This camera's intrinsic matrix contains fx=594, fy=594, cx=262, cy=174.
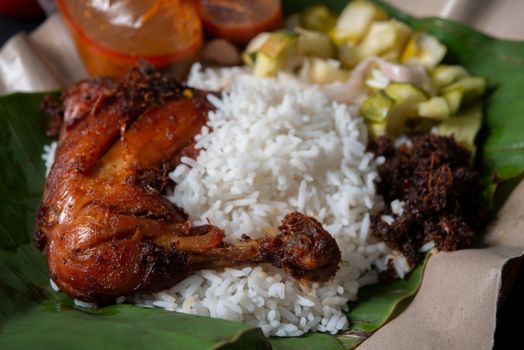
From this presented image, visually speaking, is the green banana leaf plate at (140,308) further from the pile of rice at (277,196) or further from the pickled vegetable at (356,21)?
the pickled vegetable at (356,21)

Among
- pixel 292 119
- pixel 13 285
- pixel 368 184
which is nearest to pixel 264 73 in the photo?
pixel 292 119

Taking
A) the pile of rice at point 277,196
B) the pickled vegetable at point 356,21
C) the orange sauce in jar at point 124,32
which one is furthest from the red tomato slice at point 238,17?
the pile of rice at point 277,196

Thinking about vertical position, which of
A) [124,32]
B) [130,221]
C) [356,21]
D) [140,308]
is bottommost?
[140,308]

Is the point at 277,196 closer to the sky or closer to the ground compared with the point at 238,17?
closer to the ground

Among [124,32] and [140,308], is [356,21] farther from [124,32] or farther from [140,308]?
[140,308]

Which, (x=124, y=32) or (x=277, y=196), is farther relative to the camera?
(x=124, y=32)

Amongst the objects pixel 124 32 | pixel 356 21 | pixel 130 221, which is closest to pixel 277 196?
pixel 130 221

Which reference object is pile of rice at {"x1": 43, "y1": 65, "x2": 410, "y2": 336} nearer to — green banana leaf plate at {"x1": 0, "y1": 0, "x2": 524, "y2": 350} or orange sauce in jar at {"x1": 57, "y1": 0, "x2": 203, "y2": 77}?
green banana leaf plate at {"x1": 0, "y1": 0, "x2": 524, "y2": 350}
